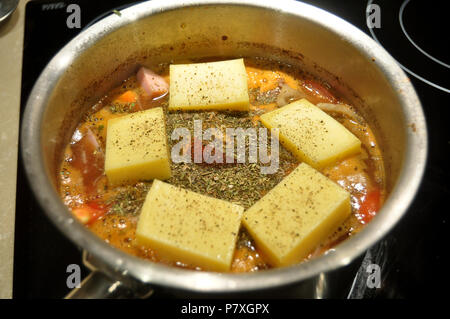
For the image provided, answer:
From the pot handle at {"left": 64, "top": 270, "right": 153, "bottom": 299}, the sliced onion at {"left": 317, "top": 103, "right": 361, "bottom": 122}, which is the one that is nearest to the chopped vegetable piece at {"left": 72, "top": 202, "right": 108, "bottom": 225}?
the pot handle at {"left": 64, "top": 270, "right": 153, "bottom": 299}

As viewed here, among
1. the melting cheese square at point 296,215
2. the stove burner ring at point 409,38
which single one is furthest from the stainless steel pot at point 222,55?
the stove burner ring at point 409,38

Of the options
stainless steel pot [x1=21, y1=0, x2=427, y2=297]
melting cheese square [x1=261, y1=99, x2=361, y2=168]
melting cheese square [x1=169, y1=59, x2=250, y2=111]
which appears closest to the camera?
stainless steel pot [x1=21, y1=0, x2=427, y2=297]

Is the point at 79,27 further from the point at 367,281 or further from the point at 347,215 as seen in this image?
the point at 367,281

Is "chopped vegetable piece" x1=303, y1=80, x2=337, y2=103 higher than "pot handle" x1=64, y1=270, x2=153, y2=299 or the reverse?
higher

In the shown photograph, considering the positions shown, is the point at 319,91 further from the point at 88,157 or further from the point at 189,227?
the point at 88,157

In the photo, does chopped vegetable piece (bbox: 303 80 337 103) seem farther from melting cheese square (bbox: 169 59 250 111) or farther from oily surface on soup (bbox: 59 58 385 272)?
melting cheese square (bbox: 169 59 250 111)
